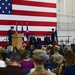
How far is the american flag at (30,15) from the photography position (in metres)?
14.0

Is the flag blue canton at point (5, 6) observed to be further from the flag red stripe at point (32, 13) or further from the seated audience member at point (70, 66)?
the seated audience member at point (70, 66)

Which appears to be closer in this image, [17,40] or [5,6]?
[17,40]

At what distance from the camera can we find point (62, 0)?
18016 mm

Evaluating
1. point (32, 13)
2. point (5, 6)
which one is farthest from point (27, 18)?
point (5, 6)

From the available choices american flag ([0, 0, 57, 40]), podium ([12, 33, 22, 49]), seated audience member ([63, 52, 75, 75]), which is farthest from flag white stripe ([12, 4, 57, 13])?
seated audience member ([63, 52, 75, 75])

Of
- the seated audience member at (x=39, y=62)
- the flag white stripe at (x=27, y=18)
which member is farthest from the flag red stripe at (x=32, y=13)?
the seated audience member at (x=39, y=62)

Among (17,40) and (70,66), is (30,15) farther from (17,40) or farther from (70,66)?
(70,66)

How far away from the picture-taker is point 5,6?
1398cm

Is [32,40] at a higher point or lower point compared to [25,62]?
lower

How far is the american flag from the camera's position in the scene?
45.9ft

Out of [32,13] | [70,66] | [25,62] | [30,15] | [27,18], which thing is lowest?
[25,62]

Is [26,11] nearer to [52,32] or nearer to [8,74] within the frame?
[52,32]

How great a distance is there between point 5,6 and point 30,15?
5.94 feet

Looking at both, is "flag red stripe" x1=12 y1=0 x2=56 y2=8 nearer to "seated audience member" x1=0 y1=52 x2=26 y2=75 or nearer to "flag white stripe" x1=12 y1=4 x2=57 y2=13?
"flag white stripe" x1=12 y1=4 x2=57 y2=13
